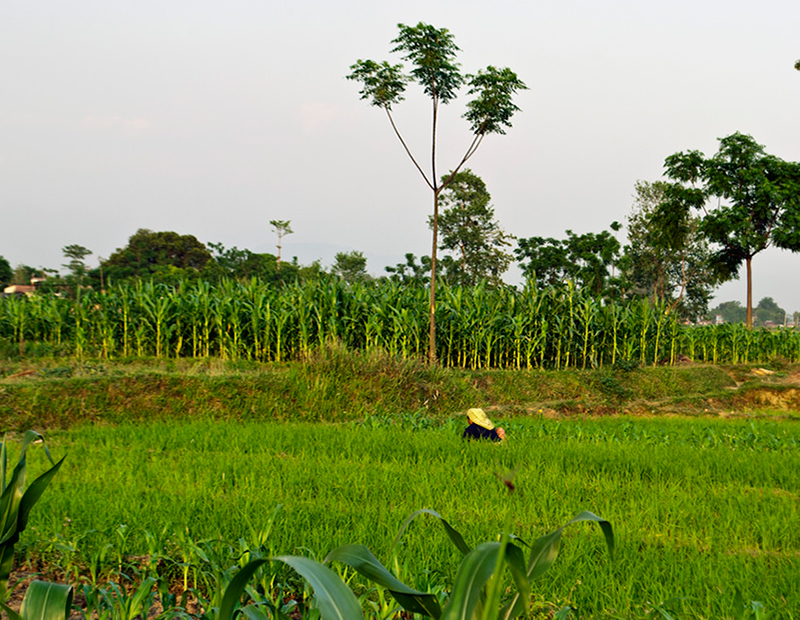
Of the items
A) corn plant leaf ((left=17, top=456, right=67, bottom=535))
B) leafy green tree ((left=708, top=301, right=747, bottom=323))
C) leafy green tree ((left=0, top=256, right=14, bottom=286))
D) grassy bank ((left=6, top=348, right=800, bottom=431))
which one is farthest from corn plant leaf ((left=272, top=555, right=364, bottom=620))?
leafy green tree ((left=708, top=301, right=747, bottom=323))

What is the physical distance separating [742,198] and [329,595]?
98.5ft

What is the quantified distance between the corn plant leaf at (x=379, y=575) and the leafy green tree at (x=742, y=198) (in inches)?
1056

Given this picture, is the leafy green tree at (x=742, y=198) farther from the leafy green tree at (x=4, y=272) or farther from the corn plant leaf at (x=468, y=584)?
the leafy green tree at (x=4, y=272)

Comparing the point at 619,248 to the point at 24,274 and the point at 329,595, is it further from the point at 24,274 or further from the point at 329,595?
the point at 24,274

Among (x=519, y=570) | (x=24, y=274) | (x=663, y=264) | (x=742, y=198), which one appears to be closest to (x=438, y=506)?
(x=519, y=570)

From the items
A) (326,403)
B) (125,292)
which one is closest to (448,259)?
(125,292)

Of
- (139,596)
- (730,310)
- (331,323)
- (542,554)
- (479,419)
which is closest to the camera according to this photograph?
(542,554)

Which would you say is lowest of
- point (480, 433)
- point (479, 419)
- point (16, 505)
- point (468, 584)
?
point (480, 433)

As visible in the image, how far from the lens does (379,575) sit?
53.3 inches

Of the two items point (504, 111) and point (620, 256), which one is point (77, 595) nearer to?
point (504, 111)

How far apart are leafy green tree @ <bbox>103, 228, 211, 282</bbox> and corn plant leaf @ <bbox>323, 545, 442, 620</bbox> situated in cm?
3998

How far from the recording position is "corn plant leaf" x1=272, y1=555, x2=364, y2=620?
1250 millimetres

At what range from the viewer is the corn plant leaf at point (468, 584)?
4.12 feet

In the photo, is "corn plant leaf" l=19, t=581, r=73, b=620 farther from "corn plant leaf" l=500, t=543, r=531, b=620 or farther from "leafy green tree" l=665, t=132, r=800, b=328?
"leafy green tree" l=665, t=132, r=800, b=328
